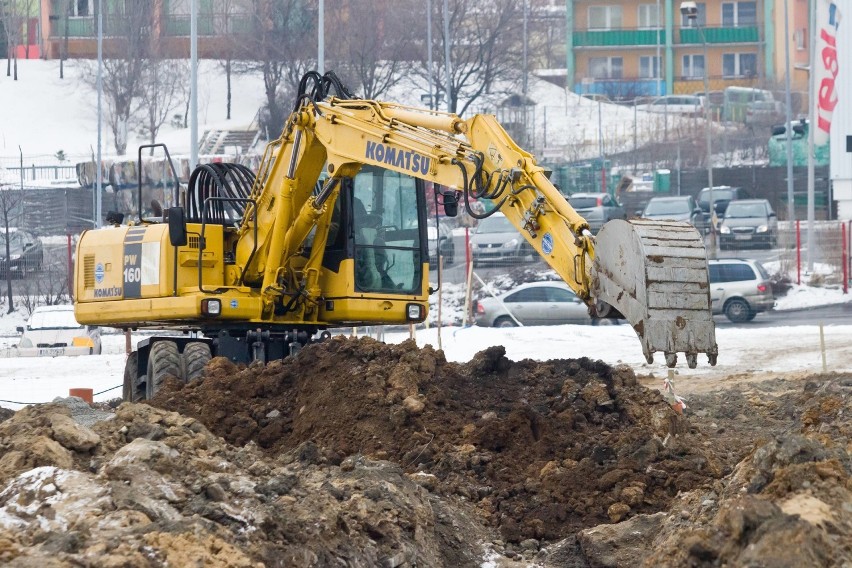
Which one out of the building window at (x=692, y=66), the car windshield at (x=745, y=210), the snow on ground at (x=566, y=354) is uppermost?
the building window at (x=692, y=66)

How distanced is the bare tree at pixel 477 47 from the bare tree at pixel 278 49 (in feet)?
18.0

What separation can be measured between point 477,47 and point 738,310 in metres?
34.8

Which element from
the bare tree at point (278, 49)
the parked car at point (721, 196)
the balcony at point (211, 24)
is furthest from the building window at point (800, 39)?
the parked car at point (721, 196)

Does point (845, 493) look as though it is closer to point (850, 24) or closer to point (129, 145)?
point (850, 24)

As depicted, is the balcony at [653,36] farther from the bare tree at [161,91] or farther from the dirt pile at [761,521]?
the dirt pile at [761,521]

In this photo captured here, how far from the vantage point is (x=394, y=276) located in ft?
49.1

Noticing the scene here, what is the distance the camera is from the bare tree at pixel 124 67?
196 ft

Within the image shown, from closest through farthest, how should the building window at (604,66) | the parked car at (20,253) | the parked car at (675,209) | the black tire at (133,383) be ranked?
the black tire at (133,383) < the parked car at (20,253) < the parked car at (675,209) < the building window at (604,66)

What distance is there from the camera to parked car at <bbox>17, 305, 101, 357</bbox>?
91.4 feet

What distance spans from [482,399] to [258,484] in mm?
4430

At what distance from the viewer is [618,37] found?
238 feet

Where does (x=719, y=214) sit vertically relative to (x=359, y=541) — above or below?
above

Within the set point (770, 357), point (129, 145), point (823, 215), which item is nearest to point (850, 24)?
point (823, 215)

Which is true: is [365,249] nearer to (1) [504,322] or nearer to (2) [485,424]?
(2) [485,424]
